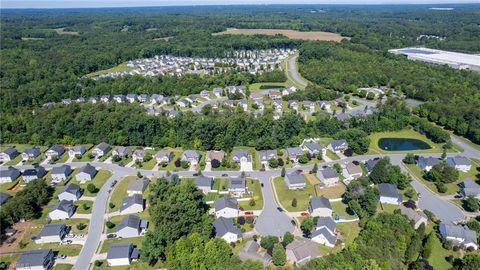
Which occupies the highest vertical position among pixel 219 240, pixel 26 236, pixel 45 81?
pixel 45 81

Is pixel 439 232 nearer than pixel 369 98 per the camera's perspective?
Yes

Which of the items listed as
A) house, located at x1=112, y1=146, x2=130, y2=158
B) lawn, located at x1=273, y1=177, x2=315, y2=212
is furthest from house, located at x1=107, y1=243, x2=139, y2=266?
house, located at x1=112, y1=146, x2=130, y2=158

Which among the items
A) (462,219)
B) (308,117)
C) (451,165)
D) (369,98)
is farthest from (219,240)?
(369,98)

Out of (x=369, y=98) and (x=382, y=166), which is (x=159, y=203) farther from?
(x=369, y=98)

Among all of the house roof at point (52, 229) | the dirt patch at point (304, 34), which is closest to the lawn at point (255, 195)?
the house roof at point (52, 229)

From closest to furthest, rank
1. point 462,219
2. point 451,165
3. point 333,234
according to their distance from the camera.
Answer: point 333,234 < point 462,219 < point 451,165

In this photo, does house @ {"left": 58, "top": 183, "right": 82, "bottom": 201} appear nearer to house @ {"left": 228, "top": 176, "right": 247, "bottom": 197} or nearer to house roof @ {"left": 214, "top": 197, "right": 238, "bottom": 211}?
house roof @ {"left": 214, "top": 197, "right": 238, "bottom": 211}

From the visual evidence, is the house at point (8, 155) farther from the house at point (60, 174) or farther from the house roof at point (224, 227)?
the house roof at point (224, 227)

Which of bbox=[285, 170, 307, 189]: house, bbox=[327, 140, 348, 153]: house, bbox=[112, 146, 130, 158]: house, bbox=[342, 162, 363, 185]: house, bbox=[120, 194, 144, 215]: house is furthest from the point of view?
bbox=[327, 140, 348, 153]: house
